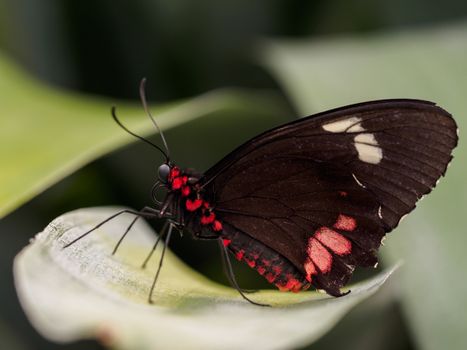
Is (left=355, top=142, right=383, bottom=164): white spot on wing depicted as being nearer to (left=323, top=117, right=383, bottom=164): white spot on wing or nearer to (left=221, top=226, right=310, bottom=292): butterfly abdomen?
(left=323, top=117, right=383, bottom=164): white spot on wing

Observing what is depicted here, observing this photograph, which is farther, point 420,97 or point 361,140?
point 420,97

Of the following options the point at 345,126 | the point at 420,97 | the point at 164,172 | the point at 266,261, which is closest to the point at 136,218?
the point at 164,172

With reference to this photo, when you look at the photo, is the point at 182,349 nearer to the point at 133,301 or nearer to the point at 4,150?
the point at 133,301

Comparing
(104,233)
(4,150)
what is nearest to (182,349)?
(104,233)

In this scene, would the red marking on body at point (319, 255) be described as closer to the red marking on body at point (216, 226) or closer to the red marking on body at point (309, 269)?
the red marking on body at point (309, 269)

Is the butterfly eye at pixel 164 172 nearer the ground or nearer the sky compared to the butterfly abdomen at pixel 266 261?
nearer the sky

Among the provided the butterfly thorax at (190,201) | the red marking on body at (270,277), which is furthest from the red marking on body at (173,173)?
the red marking on body at (270,277)

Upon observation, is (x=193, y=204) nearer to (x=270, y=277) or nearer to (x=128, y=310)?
(x=270, y=277)
